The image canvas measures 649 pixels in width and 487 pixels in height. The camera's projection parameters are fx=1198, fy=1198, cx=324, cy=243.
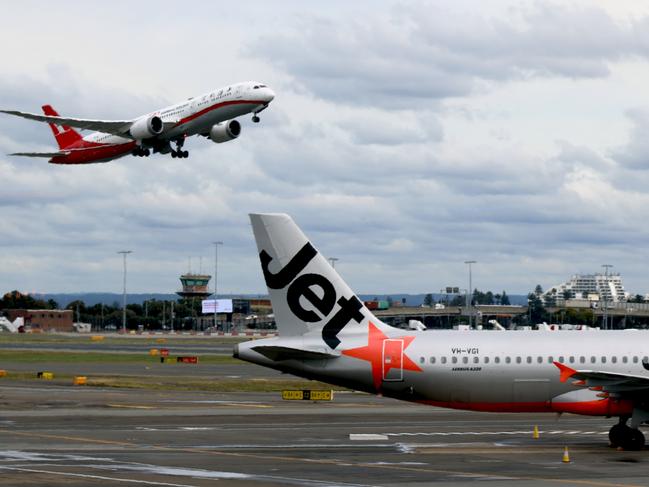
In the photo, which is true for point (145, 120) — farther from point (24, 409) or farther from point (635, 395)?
point (635, 395)

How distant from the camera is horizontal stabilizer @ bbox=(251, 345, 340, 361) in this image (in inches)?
1489

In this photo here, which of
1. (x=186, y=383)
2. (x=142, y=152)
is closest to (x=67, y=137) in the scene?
(x=142, y=152)

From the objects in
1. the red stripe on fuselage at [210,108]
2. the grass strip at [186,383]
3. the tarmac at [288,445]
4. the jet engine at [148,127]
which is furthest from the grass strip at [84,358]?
the tarmac at [288,445]

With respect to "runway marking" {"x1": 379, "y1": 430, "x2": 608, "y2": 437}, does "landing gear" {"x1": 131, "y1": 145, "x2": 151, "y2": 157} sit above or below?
above

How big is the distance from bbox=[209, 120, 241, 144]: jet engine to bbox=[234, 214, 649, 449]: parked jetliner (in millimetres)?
48172

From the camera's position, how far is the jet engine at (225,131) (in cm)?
8700

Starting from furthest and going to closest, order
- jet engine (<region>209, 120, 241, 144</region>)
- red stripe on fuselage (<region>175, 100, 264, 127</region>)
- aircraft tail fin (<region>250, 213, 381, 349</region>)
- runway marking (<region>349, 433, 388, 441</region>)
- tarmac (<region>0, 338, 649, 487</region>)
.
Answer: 1. jet engine (<region>209, 120, 241, 144</region>)
2. red stripe on fuselage (<region>175, 100, 264, 127</region>)
3. runway marking (<region>349, 433, 388, 441</region>)
4. aircraft tail fin (<region>250, 213, 381, 349</region>)
5. tarmac (<region>0, 338, 649, 487</region>)

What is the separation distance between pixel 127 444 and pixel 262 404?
61.0ft

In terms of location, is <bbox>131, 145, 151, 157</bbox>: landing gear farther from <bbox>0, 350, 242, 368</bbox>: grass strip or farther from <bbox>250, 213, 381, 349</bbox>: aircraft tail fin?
<bbox>250, 213, 381, 349</bbox>: aircraft tail fin

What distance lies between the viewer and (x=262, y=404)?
5722 centimetres

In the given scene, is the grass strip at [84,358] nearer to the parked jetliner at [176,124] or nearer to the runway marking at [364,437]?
the parked jetliner at [176,124]

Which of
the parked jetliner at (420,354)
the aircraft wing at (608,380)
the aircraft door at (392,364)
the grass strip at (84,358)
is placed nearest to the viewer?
the aircraft wing at (608,380)

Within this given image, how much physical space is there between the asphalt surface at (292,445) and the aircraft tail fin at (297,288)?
156 inches

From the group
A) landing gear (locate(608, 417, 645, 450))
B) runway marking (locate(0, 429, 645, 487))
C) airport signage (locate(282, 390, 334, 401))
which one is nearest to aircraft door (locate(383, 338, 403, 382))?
runway marking (locate(0, 429, 645, 487))
